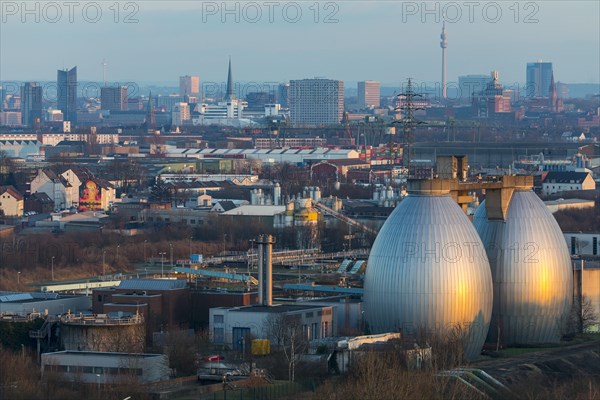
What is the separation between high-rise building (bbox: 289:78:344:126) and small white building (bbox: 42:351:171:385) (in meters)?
111

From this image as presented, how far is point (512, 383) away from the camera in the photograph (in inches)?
1007

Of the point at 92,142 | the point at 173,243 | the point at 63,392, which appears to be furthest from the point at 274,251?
the point at 92,142

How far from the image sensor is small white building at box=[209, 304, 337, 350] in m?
28.9

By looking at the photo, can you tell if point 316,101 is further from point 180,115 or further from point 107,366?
point 107,366

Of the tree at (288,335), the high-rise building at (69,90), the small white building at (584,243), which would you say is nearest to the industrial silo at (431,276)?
the tree at (288,335)

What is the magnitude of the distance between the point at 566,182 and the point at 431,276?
38.8 metres

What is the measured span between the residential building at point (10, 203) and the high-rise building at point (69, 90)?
8310cm

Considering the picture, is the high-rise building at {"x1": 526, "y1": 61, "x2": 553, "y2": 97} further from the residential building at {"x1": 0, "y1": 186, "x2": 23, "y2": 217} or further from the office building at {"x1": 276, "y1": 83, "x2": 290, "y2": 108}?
the residential building at {"x1": 0, "y1": 186, "x2": 23, "y2": 217}

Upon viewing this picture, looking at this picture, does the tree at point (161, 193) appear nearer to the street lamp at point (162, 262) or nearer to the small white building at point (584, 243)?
the street lamp at point (162, 262)

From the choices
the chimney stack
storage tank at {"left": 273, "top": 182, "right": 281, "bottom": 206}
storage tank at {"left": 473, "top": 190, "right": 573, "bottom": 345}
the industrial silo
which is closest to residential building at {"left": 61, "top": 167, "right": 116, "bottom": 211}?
storage tank at {"left": 273, "top": 182, "right": 281, "bottom": 206}

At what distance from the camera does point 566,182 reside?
220 ft

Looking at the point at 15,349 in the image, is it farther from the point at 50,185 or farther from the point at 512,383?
the point at 50,185

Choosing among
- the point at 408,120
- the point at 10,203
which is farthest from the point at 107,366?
the point at 10,203

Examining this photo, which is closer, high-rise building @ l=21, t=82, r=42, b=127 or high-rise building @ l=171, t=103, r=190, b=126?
high-rise building @ l=21, t=82, r=42, b=127
